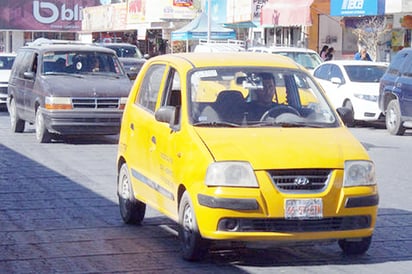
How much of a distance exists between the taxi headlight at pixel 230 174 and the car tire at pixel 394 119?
13.8 metres

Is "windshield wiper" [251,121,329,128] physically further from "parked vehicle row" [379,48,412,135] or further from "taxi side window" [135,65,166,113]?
"parked vehicle row" [379,48,412,135]

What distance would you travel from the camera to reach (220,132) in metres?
8.27

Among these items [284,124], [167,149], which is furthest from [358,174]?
[167,149]

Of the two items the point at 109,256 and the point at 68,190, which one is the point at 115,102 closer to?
the point at 68,190

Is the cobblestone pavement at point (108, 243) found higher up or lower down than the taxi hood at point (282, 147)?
lower down

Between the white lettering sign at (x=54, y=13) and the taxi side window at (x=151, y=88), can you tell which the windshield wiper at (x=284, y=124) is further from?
the white lettering sign at (x=54, y=13)

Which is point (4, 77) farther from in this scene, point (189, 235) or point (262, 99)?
point (189, 235)

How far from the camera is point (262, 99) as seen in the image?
889 cm

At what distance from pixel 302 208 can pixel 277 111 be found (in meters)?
1.32

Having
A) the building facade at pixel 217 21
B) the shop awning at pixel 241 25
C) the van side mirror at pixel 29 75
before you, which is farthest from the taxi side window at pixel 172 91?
the shop awning at pixel 241 25

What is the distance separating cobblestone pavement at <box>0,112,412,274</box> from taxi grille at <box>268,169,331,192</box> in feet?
1.61

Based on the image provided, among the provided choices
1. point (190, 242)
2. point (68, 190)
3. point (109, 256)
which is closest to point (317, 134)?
point (190, 242)

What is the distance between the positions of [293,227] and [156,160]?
1.70 m

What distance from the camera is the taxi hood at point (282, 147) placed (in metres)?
7.82
